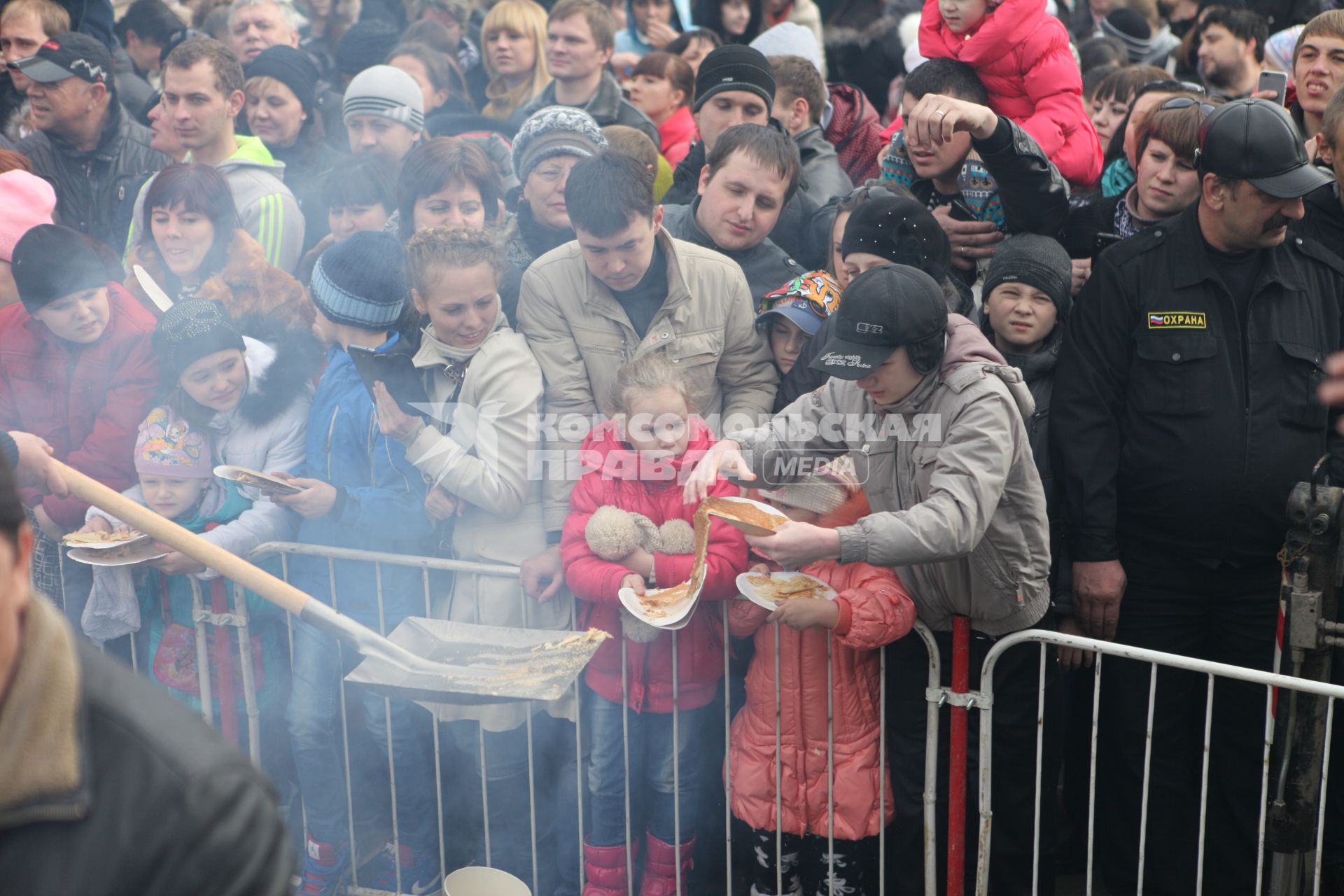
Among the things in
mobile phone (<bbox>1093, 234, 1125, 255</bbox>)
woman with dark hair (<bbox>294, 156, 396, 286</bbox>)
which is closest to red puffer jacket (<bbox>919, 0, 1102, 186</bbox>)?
mobile phone (<bbox>1093, 234, 1125, 255</bbox>)

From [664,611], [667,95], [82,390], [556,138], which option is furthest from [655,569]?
[667,95]

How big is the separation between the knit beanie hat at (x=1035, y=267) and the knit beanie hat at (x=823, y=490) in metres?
0.94

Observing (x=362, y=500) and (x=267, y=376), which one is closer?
(x=362, y=500)

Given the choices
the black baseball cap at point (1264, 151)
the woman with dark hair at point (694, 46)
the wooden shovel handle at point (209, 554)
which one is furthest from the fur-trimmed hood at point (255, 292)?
the woman with dark hair at point (694, 46)

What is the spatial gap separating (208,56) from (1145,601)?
4.74m

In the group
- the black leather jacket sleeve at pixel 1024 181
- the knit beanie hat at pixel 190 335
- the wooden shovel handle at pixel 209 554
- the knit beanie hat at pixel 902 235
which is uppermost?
the black leather jacket sleeve at pixel 1024 181

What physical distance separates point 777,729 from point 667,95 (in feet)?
14.7

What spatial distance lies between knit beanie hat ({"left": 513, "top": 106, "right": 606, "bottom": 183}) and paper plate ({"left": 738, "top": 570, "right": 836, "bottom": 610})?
6.83ft

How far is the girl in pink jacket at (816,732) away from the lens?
11.7ft

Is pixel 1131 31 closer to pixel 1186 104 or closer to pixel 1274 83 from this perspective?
pixel 1274 83

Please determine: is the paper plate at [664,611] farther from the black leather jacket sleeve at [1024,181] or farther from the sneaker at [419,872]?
the black leather jacket sleeve at [1024,181]

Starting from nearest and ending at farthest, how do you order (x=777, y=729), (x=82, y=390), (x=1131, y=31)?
1. (x=777, y=729)
2. (x=82, y=390)
3. (x=1131, y=31)

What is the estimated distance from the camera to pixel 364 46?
8.09 meters

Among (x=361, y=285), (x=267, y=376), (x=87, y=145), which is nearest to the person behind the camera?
(x=361, y=285)
